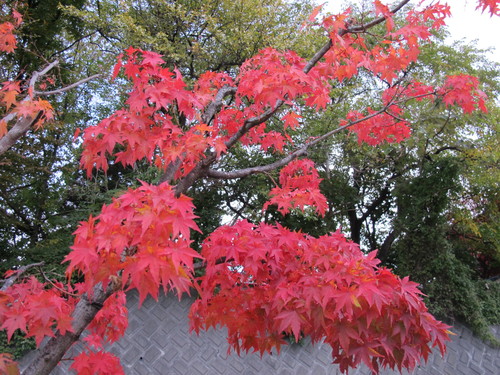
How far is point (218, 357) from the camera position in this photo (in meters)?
5.20

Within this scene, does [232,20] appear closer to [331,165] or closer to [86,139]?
[331,165]

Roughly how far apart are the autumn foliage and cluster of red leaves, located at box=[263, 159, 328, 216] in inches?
0.7

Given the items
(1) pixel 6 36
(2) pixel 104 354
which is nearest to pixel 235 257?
(2) pixel 104 354

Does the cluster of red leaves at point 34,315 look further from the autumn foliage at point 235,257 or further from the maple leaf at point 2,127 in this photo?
the maple leaf at point 2,127

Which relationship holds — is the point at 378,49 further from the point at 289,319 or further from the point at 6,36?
the point at 6,36

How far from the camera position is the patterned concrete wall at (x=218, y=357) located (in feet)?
16.6

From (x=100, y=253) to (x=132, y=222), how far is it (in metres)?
0.20

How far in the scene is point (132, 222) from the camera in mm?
1423

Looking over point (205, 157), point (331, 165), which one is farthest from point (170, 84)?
point (331, 165)

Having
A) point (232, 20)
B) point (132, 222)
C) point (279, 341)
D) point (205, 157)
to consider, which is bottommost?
point (279, 341)

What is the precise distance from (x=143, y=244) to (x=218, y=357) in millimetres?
4454

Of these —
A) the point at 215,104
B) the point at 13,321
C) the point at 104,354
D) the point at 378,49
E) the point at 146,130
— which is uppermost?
the point at 378,49

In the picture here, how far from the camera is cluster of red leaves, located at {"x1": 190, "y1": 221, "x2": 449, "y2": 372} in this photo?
62.9 inches

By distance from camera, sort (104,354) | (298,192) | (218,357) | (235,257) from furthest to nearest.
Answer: (218,357)
(298,192)
(104,354)
(235,257)
